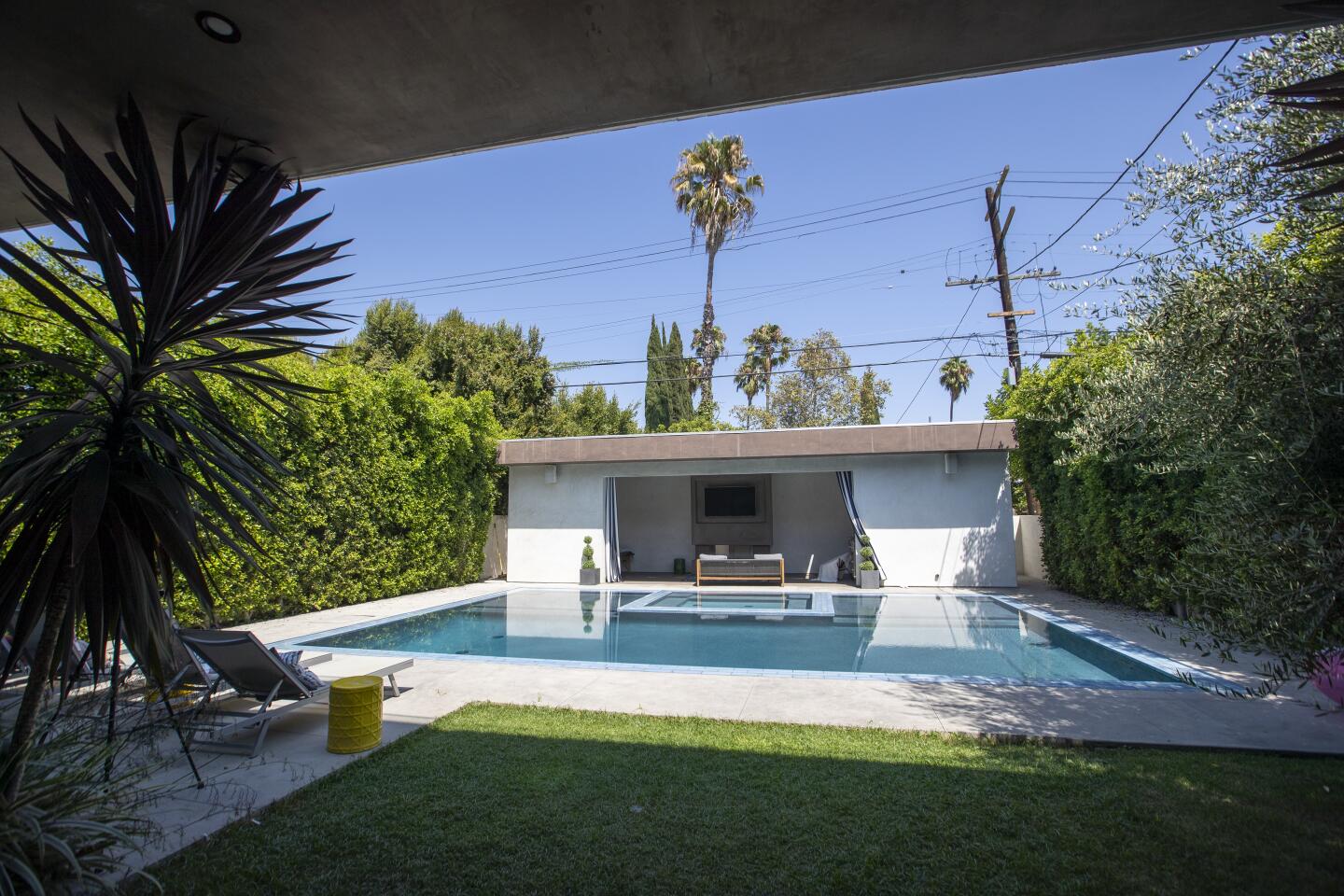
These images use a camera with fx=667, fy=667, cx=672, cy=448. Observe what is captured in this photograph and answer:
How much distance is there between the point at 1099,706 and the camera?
554 centimetres

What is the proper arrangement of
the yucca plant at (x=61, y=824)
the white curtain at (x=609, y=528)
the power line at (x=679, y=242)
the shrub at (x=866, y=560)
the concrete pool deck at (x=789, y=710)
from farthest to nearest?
the power line at (x=679, y=242)
the white curtain at (x=609, y=528)
the shrub at (x=866, y=560)
the concrete pool deck at (x=789, y=710)
the yucca plant at (x=61, y=824)

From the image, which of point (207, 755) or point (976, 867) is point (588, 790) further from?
point (207, 755)

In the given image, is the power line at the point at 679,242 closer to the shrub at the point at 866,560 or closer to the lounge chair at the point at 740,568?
the shrub at the point at 866,560

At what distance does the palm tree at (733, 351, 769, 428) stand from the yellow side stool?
2793cm

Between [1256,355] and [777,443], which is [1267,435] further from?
[777,443]

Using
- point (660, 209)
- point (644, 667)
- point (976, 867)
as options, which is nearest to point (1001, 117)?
point (644, 667)

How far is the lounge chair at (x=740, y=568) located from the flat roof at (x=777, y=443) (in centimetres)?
233

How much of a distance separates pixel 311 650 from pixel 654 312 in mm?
24923

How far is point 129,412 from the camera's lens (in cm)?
266

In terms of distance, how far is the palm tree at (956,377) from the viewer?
3562 centimetres

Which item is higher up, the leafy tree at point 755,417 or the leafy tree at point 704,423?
the leafy tree at point 755,417

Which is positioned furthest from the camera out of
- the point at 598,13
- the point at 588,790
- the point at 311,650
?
the point at 311,650

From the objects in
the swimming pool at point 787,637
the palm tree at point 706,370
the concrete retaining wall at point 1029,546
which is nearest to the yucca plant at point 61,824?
the swimming pool at point 787,637

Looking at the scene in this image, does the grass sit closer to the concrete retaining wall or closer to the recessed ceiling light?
the recessed ceiling light
